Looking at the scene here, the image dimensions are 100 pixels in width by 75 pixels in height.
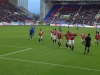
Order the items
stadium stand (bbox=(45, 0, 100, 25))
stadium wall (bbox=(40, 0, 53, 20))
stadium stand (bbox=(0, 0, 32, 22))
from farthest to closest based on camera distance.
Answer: stadium wall (bbox=(40, 0, 53, 20))
stadium stand (bbox=(45, 0, 100, 25))
stadium stand (bbox=(0, 0, 32, 22))

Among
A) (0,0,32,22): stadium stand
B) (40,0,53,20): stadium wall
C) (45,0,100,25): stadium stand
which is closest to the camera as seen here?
(0,0,32,22): stadium stand

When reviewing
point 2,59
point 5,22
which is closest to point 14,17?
point 5,22

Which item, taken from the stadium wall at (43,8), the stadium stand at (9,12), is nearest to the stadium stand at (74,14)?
the stadium wall at (43,8)

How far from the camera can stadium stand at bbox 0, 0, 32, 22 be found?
259ft

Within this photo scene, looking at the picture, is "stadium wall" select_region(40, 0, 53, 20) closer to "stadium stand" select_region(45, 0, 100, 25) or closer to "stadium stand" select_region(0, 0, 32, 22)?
"stadium stand" select_region(45, 0, 100, 25)

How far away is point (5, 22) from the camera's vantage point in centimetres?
7306

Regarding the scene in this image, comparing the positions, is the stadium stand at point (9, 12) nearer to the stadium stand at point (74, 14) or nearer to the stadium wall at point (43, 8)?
the stadium wall at point (43, 8)

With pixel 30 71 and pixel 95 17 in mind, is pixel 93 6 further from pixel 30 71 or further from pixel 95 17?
pixel 30 71

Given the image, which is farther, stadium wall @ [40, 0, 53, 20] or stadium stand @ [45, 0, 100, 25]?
stadium wall @ [40, 0, 53, 20]

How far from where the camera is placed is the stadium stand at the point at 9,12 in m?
79.0

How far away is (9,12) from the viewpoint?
84.8m

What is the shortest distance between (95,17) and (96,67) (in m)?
74.4

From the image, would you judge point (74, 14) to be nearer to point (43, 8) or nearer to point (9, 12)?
point (43, 8)

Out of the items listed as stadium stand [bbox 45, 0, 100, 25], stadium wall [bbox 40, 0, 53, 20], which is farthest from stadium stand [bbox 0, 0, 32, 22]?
stadium stand [bbox 45, 0, 100, 25]
